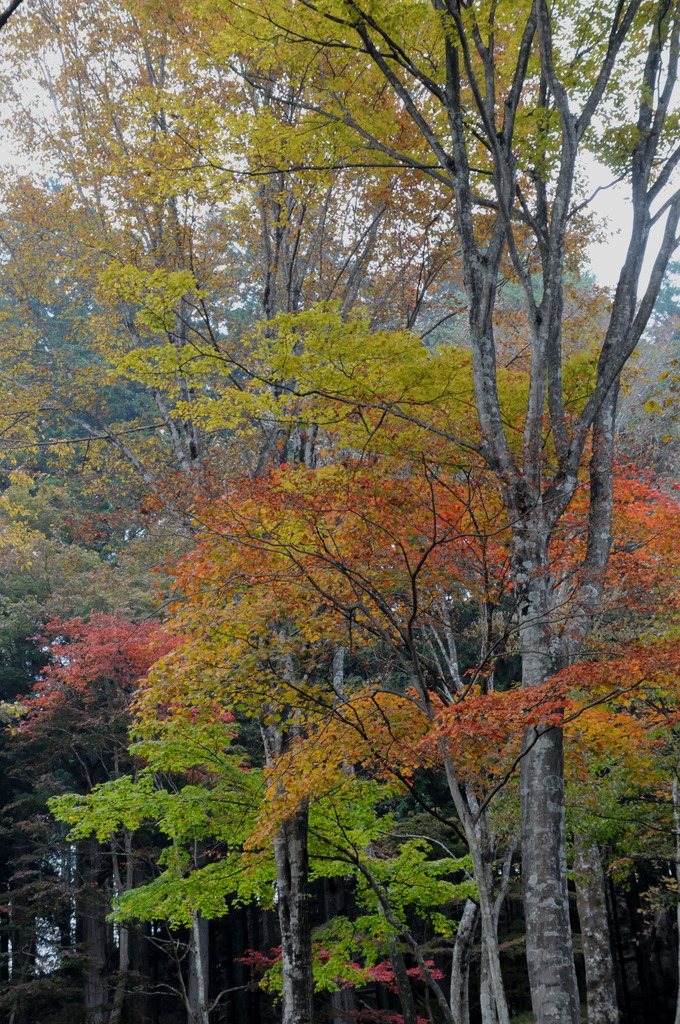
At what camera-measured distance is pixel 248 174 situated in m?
7.18

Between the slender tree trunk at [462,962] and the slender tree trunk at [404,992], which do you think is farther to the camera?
the slender tree trunk at [462,962]

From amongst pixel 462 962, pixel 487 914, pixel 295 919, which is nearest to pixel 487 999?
pixel 462 962

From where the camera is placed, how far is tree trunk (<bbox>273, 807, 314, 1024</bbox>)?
7.46 metres

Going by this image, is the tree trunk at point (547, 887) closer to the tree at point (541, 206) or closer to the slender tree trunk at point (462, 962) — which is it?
the tree at point (541, 206)

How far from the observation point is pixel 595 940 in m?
10.7

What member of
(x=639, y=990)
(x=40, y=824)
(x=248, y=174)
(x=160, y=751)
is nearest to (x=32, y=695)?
(x=40, y=824)

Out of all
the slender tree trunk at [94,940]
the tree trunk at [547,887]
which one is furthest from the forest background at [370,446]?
the slender tree trunk at [94,940]

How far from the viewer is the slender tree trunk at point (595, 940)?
1030 centimetres

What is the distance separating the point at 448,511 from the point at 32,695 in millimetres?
13849

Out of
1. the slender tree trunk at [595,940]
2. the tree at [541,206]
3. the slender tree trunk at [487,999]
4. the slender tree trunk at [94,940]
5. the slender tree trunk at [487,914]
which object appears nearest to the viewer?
the slender tree trunk at [487,914]

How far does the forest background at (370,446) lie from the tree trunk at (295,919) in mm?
31

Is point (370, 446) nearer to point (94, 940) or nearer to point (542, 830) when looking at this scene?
point (542, 830)

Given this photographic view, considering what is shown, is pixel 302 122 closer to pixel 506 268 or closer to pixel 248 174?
pixel 248 174

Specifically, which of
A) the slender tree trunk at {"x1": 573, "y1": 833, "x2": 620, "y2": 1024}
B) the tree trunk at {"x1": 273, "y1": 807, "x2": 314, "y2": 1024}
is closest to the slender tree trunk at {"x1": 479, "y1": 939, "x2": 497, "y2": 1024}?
the slender tree trunk at {"x1": 573, "y1": 833, "x2": 620, "y2": 1024}
